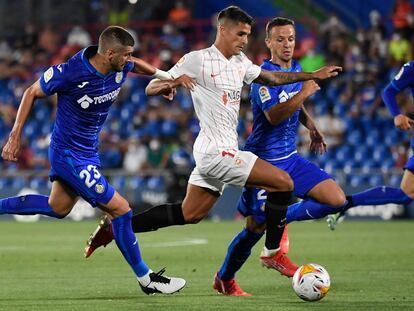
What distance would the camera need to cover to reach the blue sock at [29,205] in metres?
9.11

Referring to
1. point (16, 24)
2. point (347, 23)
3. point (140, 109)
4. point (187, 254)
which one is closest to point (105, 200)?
point (187, 254)

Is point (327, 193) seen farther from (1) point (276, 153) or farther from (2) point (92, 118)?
(2) point (92, 118)

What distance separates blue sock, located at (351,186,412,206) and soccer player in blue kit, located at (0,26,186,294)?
397 centimetres

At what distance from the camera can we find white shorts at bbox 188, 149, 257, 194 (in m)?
8.07

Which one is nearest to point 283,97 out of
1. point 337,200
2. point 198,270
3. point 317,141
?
point 317,141

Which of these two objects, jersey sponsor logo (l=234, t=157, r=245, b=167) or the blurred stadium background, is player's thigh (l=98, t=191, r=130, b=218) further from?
the blurred stadium background

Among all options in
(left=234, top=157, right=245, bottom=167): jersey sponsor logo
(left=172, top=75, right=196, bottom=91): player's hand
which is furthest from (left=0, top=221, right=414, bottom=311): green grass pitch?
(left=172, top=75, right=196, bottom=91): player's hand

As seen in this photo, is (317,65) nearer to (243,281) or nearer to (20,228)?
(20,228)

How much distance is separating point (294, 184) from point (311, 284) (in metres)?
1.26

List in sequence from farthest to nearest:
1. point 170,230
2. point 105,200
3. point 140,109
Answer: point 140,109, point 170,230, point 105,200

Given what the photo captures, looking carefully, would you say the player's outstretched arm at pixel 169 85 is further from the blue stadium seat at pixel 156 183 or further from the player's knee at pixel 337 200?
the blue stadium seat at pixel 156 183

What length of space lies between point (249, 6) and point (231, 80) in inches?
712

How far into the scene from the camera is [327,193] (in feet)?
29.1

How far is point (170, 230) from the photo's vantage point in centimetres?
1908
